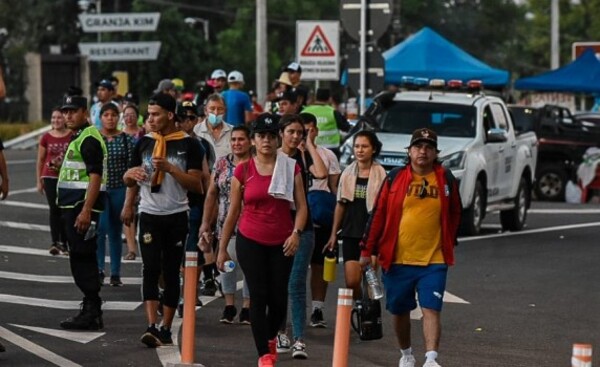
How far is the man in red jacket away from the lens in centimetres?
1034

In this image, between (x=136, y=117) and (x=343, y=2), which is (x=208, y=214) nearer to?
(x=136, y=117)

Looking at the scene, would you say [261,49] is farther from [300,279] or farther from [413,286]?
[413,286]

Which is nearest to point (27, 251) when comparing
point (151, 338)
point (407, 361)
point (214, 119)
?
point (214, 119)

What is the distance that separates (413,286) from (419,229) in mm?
398

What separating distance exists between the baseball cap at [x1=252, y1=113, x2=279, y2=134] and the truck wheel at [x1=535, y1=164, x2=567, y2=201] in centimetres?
1955

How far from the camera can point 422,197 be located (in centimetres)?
1037

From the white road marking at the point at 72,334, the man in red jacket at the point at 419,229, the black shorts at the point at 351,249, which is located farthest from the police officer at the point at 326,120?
the man in red jacket at the point at 419,229

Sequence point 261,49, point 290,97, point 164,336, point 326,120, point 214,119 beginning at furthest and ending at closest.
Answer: point 261,49 < point 326,120 < point 290,97 < point 214,119 < point 164,336

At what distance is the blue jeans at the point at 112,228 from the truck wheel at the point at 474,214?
6306mm

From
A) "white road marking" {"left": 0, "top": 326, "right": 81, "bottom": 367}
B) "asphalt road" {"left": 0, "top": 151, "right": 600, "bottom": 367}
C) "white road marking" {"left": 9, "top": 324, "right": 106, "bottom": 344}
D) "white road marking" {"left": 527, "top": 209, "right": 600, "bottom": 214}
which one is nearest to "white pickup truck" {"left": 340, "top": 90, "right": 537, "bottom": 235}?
"asphalt road" {"left": 0, "top": 151, "right": 600, "bottom": 367}

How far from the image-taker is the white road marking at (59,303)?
14.0m

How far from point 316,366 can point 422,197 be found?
5.08 ft

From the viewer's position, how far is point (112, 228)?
15.8 m

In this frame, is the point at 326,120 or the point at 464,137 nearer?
the point at 326,120
